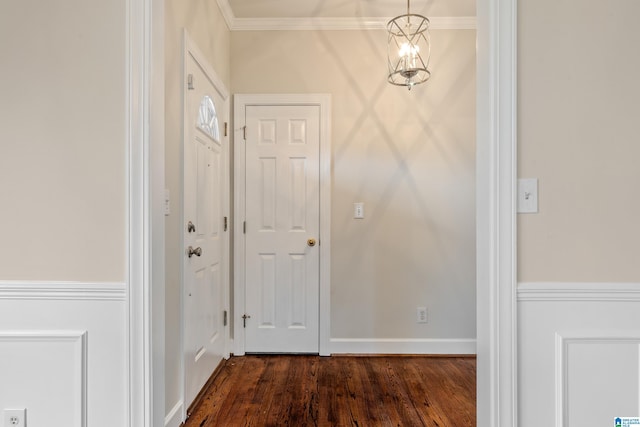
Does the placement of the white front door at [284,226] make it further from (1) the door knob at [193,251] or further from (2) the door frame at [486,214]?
(2) the door frame at [486,214]

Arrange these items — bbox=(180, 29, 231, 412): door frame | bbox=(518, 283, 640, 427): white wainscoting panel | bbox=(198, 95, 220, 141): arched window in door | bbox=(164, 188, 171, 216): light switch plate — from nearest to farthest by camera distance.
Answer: bbox=(518, 283, 640, 427): white wainscoting panel, bbox=(164, 188, 171, 216): light switch plate, bbox=(180, 29, 231, 412): door frame, bbox=(198, 95, 220, 141): arched window in door

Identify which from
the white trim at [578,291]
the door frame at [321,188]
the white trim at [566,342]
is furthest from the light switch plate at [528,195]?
the door frame at [321,188]

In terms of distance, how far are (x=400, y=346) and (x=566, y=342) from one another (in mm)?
1749

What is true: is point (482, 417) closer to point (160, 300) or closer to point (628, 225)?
point (628, 225)

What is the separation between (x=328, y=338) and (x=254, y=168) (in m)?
1.47

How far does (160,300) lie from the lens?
1.30 metres

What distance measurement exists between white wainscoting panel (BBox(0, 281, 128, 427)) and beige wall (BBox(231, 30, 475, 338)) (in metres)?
1.81

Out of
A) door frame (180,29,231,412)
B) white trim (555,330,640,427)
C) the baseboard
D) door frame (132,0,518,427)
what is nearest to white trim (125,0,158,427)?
door frame (132,0,518,427)

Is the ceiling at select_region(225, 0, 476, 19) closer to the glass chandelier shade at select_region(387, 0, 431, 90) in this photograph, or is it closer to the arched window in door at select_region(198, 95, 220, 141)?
the glass chandelier shade at select_region(387, 0, 431, 90)

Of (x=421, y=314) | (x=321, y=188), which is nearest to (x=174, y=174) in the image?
(x=321, y=188)

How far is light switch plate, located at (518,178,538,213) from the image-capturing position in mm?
1235

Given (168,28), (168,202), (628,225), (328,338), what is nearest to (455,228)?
(328,338)

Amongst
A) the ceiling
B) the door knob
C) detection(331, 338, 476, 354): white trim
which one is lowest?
detection(331, 338, 476, 354): white trim

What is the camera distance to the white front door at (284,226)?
2848 millimetres
